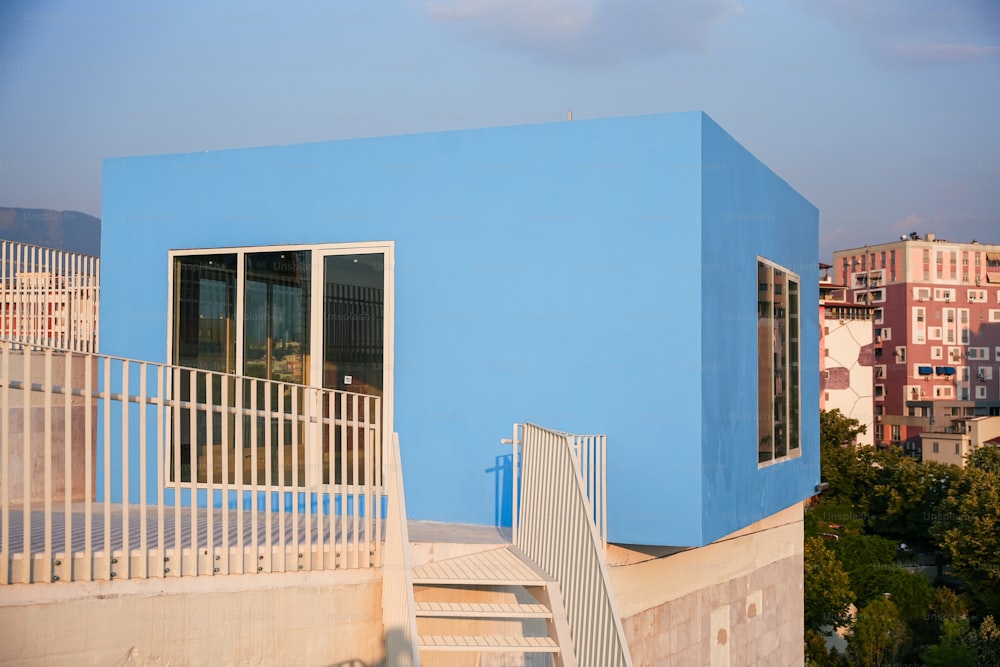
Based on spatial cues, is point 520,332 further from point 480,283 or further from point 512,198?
point 512,198

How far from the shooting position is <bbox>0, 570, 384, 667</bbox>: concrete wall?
5.18 metres

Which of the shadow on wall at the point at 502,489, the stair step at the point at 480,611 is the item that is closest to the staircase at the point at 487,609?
the stair step at the point at 480,611

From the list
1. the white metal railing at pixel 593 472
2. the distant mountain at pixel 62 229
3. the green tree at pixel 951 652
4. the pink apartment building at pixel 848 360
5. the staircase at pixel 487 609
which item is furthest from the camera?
the pink apartment building at pixel 848 360

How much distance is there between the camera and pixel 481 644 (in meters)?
6.55

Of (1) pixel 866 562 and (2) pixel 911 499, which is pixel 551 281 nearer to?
(1) pixel 866 562

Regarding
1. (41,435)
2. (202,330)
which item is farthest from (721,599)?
(41,435)

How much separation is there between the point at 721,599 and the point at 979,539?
38.9 metres

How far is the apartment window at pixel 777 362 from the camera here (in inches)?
410

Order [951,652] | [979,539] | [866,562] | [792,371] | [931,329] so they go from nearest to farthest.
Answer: [792,371], [951,652], [979,539], [866,562], [931,329]

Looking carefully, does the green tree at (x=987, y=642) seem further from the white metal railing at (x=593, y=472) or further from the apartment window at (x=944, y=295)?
the apartment window at (x=944, y=295)

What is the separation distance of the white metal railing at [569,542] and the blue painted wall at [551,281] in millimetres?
956

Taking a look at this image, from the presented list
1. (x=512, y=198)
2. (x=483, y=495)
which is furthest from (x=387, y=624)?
(x=512, y=198)

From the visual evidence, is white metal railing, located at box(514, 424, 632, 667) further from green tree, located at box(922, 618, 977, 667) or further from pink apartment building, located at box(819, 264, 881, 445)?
pink apartment building, located at box(819, 264, 881, 445)

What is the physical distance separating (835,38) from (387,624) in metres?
22.6
